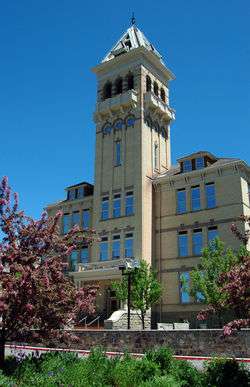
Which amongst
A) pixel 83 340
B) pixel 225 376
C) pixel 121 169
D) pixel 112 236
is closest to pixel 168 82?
pixel 121 169

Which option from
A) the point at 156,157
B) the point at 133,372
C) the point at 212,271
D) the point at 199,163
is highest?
the point at 156,157

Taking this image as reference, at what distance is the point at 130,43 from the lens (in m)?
49.8

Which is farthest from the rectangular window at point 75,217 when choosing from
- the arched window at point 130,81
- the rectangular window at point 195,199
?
the arched window at point 130,81

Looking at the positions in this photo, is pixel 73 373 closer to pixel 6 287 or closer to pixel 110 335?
pixel 6 287

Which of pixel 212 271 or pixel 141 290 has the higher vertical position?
pixel 212 271

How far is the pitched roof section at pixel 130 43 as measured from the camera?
48.5 meters

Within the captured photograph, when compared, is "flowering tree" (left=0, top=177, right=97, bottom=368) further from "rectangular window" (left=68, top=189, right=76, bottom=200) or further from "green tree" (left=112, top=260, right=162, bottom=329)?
"rectangular window" (left=68, top=189, right=76, bottom=200)

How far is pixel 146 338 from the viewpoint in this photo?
2145 cm

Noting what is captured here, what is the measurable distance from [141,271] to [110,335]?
41.2ft

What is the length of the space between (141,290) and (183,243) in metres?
7.57

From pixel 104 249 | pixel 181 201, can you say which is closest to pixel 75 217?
pixel 104 249

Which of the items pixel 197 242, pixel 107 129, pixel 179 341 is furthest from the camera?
pixel 107 129

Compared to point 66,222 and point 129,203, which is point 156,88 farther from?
point 66,222

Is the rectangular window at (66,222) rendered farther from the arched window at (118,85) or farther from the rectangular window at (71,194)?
the arched window at (118,85)
